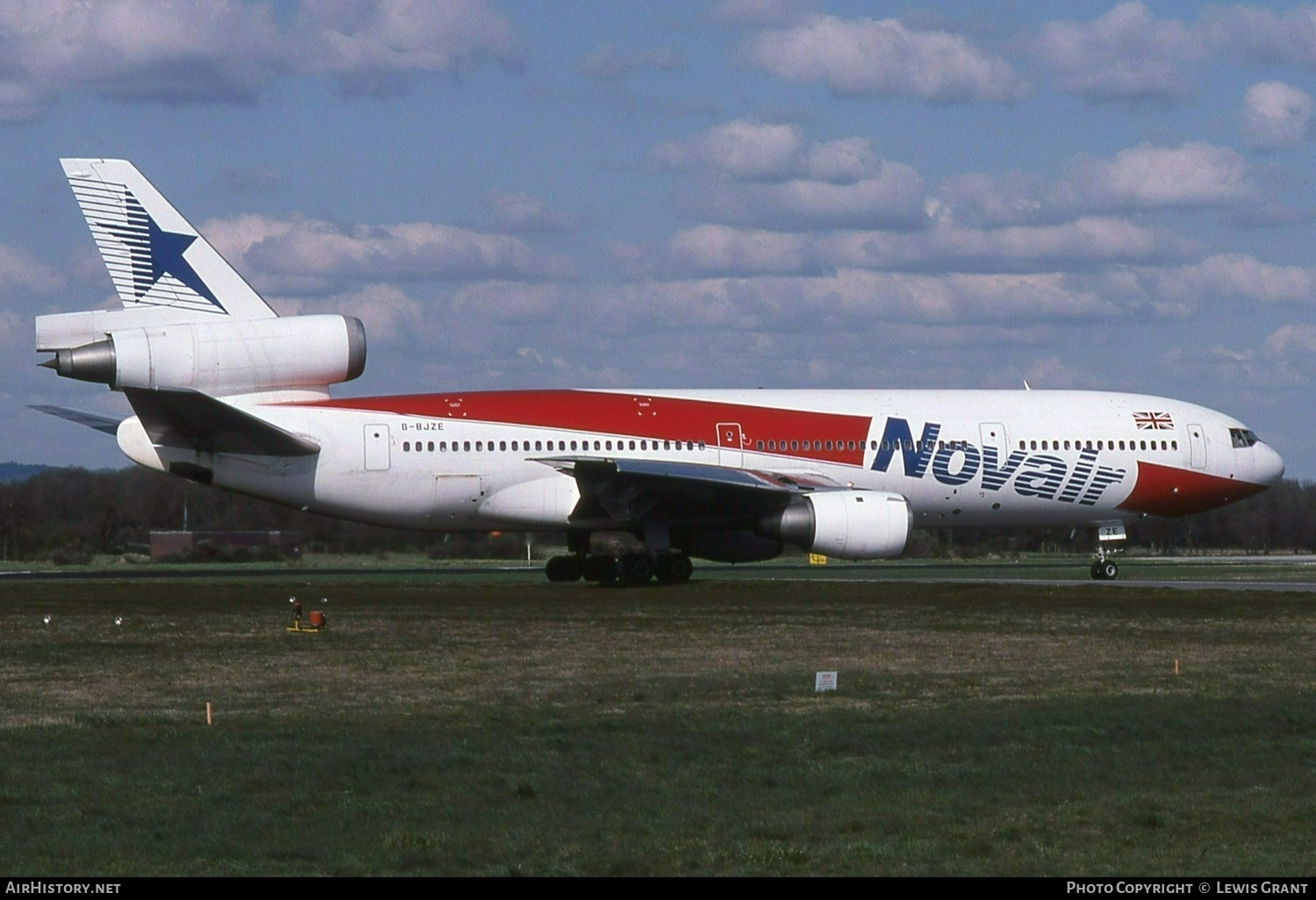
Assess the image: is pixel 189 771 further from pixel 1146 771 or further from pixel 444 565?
pixel 444 565

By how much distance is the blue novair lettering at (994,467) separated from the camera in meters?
34.0

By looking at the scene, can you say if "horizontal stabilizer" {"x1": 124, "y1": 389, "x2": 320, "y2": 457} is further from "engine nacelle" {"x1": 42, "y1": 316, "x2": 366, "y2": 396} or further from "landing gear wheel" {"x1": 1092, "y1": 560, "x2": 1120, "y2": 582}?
"landing gear wheel" {"x1": 1092, "y1": 560, "x2": 1120, "y2": 582}

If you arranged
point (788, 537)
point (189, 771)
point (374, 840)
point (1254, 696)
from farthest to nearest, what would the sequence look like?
1. point (788, 537)
2. point (1254, 696)
3. point (189, 771)
4. point (374, 840)

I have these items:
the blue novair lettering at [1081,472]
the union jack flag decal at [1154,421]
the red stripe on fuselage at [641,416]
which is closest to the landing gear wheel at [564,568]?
the red stripe on fuselage at [641,416]

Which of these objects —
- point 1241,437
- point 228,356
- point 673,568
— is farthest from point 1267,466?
point 228,356

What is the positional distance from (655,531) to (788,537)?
10.4 ft

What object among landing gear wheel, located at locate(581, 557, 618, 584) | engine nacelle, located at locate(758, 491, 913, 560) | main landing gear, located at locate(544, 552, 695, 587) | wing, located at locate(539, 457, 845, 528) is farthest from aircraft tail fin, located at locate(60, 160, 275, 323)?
engine nacelle, located at locate(758, 491, 913, 560)

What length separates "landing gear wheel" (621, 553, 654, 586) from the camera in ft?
105

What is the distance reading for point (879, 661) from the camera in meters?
17.5

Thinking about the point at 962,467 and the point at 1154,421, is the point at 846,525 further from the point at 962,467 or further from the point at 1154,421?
the point at 1154,421

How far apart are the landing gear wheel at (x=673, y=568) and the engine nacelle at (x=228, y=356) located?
7.31 m

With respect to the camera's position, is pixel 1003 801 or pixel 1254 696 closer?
pixel 1003 801

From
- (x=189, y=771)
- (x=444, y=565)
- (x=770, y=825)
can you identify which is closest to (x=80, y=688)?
(x=189, y=771)

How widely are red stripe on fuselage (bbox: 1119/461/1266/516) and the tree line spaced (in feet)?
23.8
